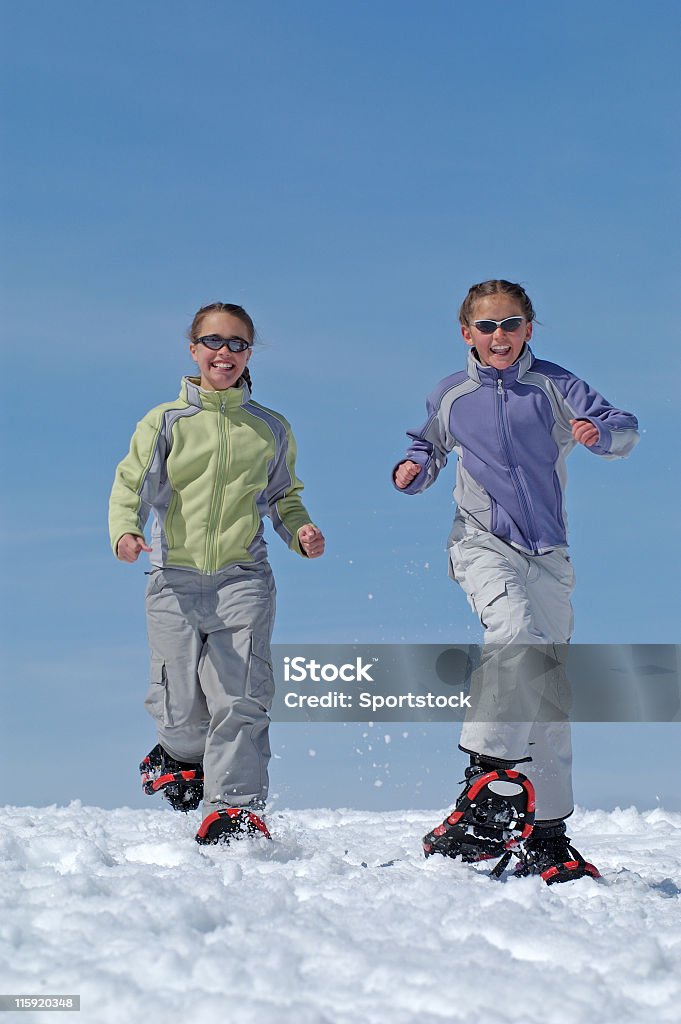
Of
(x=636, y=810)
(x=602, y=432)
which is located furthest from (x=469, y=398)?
(x=636, y=810)

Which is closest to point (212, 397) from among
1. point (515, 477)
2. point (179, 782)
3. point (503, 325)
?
point (503, 325)

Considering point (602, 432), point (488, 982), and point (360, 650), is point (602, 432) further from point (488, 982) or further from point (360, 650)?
point (488, 982)

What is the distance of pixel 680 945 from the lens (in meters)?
3.40

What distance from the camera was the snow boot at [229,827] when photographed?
509 centimetres

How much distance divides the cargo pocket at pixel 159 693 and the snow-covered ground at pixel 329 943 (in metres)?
1.11

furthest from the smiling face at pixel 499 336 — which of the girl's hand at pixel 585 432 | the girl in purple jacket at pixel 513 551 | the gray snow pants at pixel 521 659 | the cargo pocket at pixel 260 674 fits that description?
the cargo pocket at pixel 260 674

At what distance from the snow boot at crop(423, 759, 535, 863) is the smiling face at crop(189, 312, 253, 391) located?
2411mm

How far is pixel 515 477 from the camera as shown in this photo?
5164mm

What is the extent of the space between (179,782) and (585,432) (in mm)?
2794

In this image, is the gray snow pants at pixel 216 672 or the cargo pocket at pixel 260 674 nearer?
the gray snow pants at pixel 216 672

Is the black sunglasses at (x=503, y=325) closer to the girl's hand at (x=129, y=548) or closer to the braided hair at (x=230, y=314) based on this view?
the braided hair at (x=230, y=314)

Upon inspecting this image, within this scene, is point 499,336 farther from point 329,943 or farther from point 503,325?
point 329,943

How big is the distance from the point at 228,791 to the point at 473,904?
189cm

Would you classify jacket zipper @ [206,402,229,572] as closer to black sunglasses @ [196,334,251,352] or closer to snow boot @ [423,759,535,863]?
black sunglasses @ [196,334,251,352]
